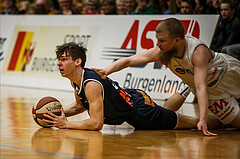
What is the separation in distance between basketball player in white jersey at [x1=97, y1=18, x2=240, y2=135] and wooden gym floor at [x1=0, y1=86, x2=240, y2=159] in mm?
328

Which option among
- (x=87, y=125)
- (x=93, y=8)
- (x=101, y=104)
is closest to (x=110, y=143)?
(x=101, y=104)

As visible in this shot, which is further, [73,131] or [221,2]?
[221,2]

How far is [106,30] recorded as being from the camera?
10938 mm

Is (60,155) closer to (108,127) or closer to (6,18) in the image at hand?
(108,127)

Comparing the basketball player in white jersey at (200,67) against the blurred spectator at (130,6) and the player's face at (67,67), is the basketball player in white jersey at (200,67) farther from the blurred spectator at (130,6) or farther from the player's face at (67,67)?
the blurred spectator at (130,6)

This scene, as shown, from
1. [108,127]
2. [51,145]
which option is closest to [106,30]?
[108,127]

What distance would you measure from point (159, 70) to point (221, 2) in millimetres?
1943

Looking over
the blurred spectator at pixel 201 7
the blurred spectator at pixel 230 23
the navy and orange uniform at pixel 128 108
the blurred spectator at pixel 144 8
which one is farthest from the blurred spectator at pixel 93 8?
the navy and orange uniform at pixel 128 108

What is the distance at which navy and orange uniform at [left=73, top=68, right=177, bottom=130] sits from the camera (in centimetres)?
538

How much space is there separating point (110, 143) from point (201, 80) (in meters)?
1.38

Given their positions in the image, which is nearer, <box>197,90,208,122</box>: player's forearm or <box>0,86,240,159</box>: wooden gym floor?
<box>0,86,240,159</box>: wooden gym floor

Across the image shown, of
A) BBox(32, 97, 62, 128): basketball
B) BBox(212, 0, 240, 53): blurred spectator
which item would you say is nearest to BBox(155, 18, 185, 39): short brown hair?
BBox(32, 97, 62, 128): basketball

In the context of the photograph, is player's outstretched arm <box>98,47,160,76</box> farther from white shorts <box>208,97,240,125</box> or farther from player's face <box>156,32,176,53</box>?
white shorts <box>208,97,240,125</box>

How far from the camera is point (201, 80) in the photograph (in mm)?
5281
